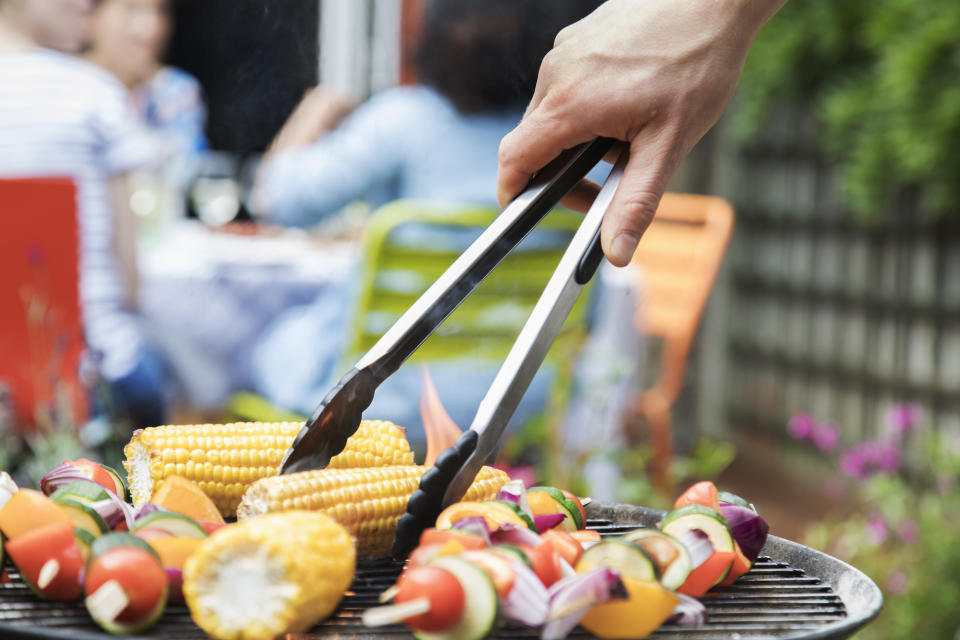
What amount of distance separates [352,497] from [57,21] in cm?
256

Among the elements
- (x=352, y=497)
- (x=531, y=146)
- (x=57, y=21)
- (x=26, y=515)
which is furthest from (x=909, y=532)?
(x=57, y=21)

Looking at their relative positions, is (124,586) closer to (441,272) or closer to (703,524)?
(703,524)

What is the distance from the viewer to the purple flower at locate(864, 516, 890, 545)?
123 inches

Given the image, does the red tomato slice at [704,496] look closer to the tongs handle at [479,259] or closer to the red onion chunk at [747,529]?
the red onion chunk at [747,529]

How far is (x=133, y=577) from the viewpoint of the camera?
2.96 feet

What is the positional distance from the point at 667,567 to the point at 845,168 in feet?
14.1

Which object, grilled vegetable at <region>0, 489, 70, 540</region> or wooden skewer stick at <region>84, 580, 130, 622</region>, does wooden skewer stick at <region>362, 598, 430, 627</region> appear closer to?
wooden skewer stick at <region>84, 580, 130, 622</region>

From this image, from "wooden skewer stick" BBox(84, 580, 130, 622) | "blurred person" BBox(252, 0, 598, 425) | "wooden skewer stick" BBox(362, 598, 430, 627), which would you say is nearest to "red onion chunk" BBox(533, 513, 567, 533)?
"wooden skewer stick" BBox(362, 598, 430, 627)

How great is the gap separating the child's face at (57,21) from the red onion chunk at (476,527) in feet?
8.56

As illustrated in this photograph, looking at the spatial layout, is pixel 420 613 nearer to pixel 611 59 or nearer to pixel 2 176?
pixel 611 59

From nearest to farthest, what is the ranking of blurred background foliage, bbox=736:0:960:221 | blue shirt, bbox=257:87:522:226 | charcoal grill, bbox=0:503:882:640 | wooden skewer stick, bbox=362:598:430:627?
wooden skewer stick, bbox=362:598:430:627, charcoal grill, bbox=0:503:882:640, blue shirt, bbox=257:87:522:226, blurred background foliage, bbox=736:0:960:221

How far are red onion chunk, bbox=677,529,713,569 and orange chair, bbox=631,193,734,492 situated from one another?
2764 mm

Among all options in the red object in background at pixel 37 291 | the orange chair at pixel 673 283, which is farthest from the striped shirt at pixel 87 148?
the orange chair at pixel 673 283

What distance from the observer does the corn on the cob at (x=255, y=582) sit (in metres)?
0.90
